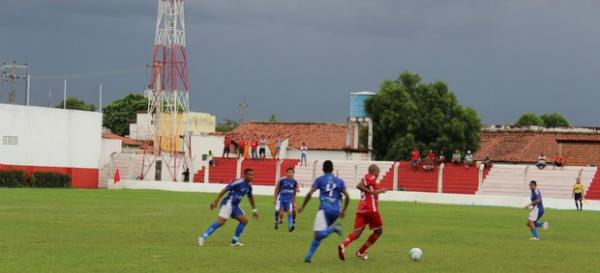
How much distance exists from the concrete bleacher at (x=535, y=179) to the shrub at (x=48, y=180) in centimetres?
2908

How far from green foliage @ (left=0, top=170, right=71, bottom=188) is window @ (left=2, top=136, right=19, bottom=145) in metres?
2.34

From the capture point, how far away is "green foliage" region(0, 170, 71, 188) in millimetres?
68875

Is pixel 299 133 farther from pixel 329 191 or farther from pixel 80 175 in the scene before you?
pixel 329 191

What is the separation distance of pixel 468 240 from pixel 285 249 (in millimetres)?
6766

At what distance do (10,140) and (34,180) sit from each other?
3.18 meters

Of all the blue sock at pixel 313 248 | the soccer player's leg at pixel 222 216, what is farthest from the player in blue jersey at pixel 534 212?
the blue sock at pixel 313 248

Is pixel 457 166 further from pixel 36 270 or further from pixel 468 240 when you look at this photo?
pixel 36 270

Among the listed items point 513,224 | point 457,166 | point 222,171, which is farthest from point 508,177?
point 513,224

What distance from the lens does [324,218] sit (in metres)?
20.4

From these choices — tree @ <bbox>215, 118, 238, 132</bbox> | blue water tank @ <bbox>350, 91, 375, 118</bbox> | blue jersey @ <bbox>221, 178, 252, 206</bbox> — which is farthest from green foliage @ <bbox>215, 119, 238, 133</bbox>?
blue jersey @ <bbox>221, 178, 252, 206</bbox>

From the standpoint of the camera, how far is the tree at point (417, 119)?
309 feet

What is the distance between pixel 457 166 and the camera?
241 feet

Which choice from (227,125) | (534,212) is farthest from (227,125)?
(534,212)

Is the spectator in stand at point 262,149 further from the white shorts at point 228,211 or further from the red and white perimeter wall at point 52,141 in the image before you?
the white shorts at point 228,211
